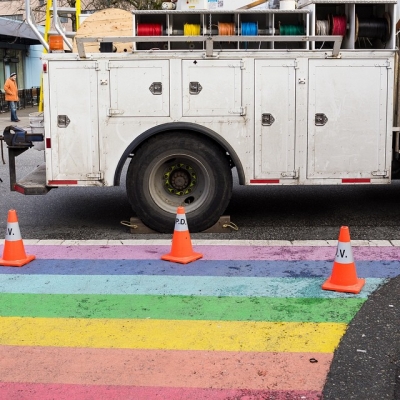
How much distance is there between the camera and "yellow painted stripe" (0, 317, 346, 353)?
5.00 meters

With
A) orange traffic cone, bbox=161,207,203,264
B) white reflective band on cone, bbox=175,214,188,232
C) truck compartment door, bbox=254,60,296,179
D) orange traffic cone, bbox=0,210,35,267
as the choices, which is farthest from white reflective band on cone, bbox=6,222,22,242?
truck compartment door, bbox=254,60,296,179

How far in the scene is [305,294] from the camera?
19.9 ft

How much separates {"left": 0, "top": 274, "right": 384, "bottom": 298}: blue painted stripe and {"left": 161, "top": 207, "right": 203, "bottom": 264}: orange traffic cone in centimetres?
53

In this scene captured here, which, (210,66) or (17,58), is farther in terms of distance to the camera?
(17,58)

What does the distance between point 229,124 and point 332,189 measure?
3.45 metres

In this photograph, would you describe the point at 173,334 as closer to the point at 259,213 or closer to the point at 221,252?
the point at 221,252

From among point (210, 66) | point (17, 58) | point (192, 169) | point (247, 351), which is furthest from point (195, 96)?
point (17, 58)

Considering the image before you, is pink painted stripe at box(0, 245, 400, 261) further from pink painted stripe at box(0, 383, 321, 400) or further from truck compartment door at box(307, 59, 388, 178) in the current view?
pink painted stripe at box(0, 383, 321, 400)

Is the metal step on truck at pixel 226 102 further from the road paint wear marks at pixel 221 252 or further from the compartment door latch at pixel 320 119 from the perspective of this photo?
the road paint wear marks at pixel 221 252

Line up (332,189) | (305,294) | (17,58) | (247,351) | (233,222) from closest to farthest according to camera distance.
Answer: (247,351) → (305,294) → (233,222) → (332,189) → (17,58)

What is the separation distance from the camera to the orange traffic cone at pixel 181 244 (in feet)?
23.3

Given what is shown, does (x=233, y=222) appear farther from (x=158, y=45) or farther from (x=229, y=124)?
(x=158, y=45)

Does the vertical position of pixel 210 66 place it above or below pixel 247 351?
above

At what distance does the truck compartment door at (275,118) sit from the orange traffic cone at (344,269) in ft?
6.93
